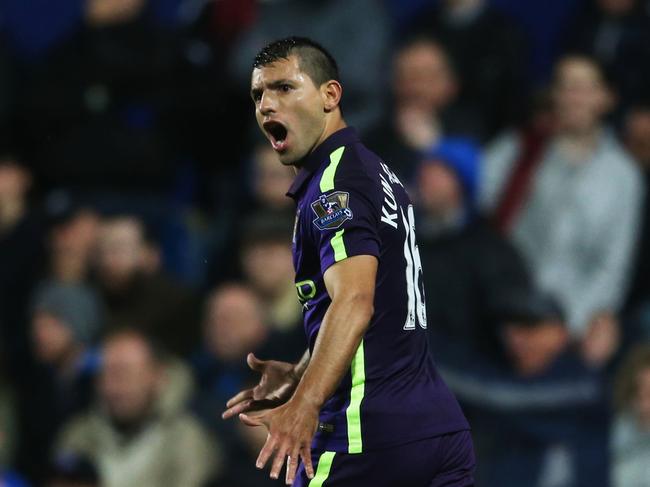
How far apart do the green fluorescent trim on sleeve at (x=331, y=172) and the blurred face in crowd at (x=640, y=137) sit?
15.0ft

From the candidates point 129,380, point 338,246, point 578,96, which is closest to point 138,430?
point 129,380

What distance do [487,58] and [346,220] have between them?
5.07 meters

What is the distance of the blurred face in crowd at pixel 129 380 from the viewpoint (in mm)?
7398

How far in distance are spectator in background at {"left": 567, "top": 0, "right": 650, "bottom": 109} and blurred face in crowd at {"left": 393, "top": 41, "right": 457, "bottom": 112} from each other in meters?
0.89

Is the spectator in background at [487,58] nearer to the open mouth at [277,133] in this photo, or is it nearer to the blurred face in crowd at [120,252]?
the blurred face in crowd at [120,252]

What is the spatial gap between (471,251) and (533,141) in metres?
0.98

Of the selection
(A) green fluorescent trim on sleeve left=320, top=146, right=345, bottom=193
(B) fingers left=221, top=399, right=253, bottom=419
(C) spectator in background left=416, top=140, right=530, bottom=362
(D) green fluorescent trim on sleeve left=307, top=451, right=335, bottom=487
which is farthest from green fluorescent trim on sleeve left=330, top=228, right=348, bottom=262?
(C) spectator in background left=416, top=140, right=530, bottom=362

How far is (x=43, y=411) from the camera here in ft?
26.6

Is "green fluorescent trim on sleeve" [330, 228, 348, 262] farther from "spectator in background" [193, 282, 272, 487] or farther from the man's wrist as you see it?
"spectator in background" [193, 282, 272, 487]

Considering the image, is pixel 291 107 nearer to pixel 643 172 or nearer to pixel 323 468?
pixel 323 468

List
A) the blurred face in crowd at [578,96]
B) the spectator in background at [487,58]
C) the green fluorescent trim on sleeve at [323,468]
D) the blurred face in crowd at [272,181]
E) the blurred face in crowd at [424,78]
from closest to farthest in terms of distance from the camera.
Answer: the green fluorescent trim on sleeve at [323,468] → the blurred face in crowd at [578,96] → the blurred face in crowd at [272,181] → the blurred face in crowd at [424,78] → the spectator in background at [487,58]

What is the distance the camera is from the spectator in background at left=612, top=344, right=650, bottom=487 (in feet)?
22.6

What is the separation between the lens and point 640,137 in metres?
8.19

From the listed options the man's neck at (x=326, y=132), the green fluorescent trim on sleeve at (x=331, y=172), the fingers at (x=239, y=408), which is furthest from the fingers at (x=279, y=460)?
the man's neck at (x=326, y=132)
